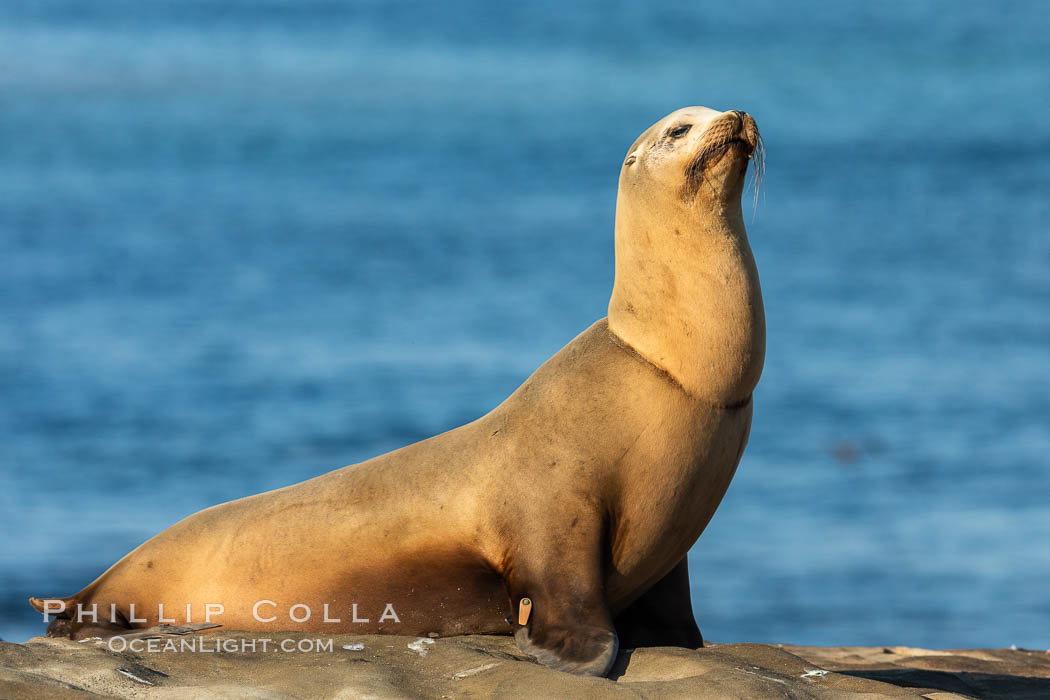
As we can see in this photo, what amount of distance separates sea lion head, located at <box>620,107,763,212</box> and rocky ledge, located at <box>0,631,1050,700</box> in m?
1.74

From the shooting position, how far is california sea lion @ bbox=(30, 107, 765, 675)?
5.77 metres

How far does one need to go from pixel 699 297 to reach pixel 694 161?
52 cm

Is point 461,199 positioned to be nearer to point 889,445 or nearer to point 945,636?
point 889,445

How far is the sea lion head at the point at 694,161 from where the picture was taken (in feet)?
19.1

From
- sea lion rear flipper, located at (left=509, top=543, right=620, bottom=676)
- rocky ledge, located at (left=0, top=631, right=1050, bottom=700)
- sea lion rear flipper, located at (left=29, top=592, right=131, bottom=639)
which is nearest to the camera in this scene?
rocky ledge, located at (left=0, top=631, right=1050, bottom=700)

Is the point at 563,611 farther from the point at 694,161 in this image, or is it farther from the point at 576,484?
the point at 694,161

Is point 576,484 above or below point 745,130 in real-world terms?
below

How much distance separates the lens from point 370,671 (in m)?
5.08

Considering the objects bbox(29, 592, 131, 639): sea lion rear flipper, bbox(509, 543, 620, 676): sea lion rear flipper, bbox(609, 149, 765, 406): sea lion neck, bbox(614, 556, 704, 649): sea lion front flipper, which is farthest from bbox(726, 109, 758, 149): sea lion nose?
bbox(29, 592, 131, 639): sea lion rear flipper

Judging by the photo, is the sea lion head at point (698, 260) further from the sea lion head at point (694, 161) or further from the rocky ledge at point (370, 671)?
the rocky ledge at point (370, 671)

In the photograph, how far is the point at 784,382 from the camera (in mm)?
19375

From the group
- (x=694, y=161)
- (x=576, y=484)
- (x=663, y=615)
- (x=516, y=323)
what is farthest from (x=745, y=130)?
(x=516, y=323)

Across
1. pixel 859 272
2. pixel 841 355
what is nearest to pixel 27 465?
pixel 841 355

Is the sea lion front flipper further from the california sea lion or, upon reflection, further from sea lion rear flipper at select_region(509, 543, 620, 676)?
sea lion rear flipper at select_region(509, 543, 620, 676)
